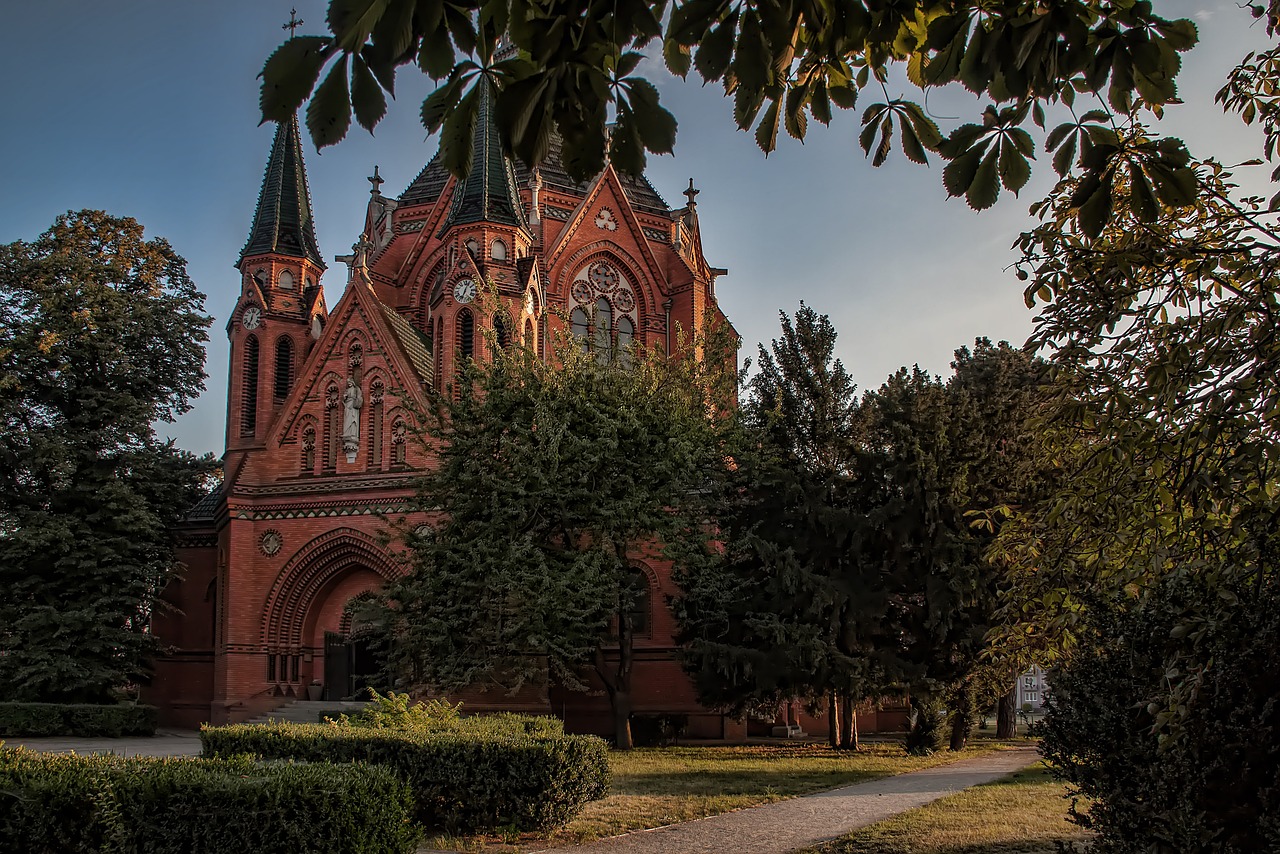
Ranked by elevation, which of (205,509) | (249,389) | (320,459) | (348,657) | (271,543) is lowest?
(348,657)

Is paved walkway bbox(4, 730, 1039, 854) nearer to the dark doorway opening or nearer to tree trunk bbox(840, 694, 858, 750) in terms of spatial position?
tree trunk bbox(840, 694, 858, 750)

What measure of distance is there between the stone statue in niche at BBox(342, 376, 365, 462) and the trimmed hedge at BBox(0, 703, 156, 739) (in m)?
7.86

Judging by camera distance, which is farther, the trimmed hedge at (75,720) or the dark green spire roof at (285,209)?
the dark green spire roof at (285,209)

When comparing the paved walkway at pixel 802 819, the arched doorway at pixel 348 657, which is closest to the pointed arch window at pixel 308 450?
the arched doorway at pixel 348 657

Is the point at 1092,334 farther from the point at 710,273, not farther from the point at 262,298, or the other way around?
the point at 710,273

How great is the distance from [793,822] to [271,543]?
1669 cm

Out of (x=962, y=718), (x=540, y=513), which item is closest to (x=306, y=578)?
(x=540, y=513)

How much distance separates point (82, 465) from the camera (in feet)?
87.8

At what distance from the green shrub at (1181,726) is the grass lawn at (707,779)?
534 centimetres

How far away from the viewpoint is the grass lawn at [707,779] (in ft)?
36.2

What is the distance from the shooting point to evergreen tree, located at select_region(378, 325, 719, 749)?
19.9 meters

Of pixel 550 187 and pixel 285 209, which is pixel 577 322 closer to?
pixel 550 187

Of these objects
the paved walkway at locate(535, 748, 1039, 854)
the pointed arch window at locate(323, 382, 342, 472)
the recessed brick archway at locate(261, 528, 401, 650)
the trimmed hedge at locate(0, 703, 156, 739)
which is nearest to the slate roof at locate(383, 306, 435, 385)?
the pointed arch window at locate(323, 382, 342, 472)

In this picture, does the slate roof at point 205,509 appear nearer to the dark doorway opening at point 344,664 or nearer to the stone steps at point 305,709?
the dark doorway opening at point 344,664
